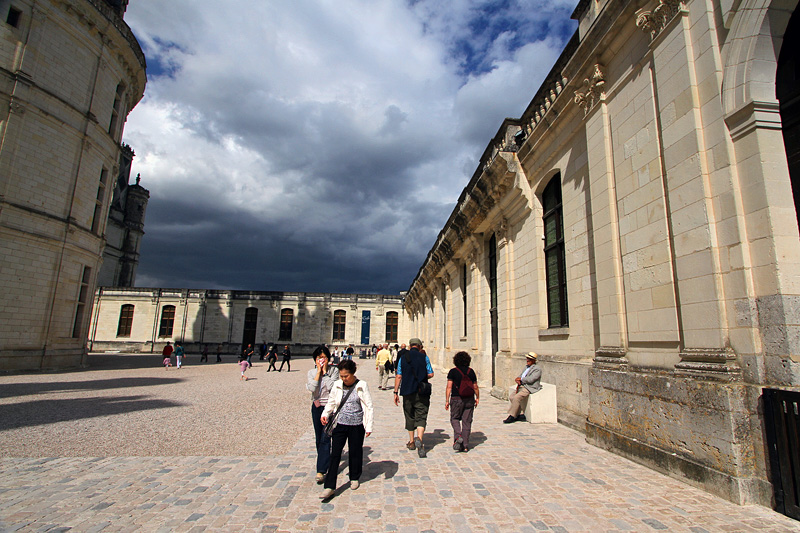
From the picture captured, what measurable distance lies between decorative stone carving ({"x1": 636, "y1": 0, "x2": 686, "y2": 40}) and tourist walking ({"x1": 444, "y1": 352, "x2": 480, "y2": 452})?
5.04 m

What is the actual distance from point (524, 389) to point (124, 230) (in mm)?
54398

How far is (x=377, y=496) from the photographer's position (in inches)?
154

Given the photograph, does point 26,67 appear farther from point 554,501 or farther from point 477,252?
point 554,501

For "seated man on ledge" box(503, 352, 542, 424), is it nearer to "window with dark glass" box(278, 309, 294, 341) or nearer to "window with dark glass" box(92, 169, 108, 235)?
"window with dark glass" box(92, 169, 108, 235)

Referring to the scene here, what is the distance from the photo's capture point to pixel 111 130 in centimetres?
2056

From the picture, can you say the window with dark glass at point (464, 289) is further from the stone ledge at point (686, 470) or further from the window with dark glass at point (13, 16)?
the window with dark glass at point (13, 16)

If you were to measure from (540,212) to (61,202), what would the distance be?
19.8 metres

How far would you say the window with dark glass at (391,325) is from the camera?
45.2 m

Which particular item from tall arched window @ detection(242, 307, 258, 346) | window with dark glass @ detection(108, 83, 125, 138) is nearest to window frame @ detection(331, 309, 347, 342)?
tall arched window @ detection(242, 307, 258, 346)

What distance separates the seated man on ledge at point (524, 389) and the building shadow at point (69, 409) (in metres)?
7.69

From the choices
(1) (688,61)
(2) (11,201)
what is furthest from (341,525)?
(2) (11,201)

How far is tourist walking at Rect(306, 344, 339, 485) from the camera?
13.8ft

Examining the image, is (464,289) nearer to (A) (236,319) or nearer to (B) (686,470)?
(B) (686,470)

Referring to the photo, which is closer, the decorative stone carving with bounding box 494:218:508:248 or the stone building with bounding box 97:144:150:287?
the decorative stone carving with bounding box 494:218:508:248
